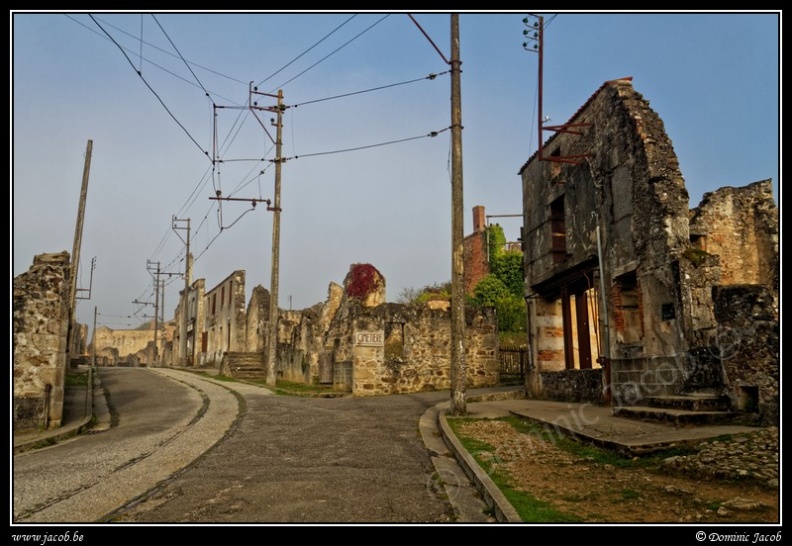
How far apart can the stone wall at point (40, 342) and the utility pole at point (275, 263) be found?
33.4 ft

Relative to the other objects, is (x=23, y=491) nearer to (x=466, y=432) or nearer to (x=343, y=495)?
(x=343, y=495)

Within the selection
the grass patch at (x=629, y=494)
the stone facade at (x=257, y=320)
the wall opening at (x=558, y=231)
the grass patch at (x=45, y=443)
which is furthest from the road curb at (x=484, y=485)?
the stone facade at (x=257, y=320)

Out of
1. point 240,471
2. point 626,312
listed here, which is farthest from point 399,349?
point 240,471

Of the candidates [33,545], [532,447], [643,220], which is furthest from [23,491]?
[643,220]

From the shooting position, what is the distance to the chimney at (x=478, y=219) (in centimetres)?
4276

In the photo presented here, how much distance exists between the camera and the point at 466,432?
33.3 ft

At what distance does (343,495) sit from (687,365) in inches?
278

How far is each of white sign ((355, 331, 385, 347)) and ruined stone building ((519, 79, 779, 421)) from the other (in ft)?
14.1

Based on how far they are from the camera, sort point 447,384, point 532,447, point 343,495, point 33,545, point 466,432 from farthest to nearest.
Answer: point 447,384, point 466,432, point 532,447, point 343,495, point 33,545

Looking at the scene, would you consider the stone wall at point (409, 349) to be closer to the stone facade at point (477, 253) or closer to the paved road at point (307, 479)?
the paved road at point (307, 479)

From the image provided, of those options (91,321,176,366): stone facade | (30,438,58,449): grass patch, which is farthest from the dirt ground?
(91,321,176,366): stone facade

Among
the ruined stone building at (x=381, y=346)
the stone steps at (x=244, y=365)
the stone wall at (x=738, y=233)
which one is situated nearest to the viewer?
the stone wall at (x=738, y=233)

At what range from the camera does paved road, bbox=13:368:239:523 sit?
5.56 meters

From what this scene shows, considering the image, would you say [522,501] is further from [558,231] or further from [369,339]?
[369,339]
